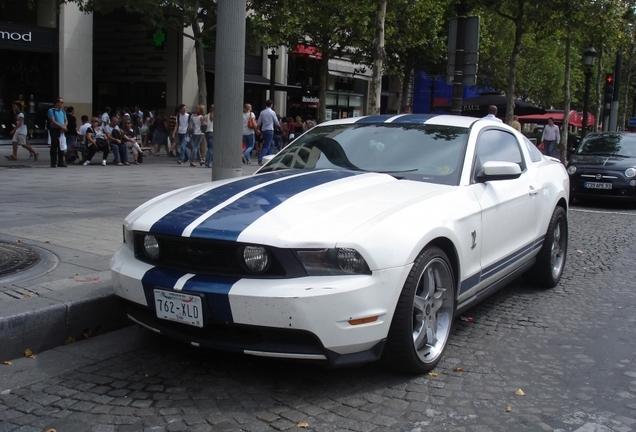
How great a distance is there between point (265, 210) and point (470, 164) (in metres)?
1.77

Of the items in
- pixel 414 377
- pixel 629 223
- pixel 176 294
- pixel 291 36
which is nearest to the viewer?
pixel 176 294

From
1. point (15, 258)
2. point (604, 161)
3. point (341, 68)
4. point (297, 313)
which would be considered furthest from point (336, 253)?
point (341, 68)

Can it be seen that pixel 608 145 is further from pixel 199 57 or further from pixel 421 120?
pixel 199 57

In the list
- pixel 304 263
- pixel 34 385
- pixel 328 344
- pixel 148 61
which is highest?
pixel 148 61

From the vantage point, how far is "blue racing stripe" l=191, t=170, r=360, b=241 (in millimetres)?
3590

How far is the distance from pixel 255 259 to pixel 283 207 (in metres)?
0.43

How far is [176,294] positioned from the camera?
11.8 ft

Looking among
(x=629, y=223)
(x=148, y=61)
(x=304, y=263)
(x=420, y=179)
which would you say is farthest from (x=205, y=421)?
(x=148, y=61)

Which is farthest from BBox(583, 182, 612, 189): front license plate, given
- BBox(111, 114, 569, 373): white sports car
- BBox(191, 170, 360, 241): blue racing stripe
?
BBox(191, 170, 360, 241): blue racing stripe

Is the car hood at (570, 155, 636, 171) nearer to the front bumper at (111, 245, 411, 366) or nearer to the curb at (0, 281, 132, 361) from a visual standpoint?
the front bumper at (111, 245, 411, 366)

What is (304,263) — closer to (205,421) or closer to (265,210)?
(265,210)

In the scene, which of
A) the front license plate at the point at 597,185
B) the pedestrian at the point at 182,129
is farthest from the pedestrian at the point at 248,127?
the front license plate at the point at 597,185

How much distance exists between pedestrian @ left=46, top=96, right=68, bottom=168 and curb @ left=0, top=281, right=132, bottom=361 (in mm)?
11362

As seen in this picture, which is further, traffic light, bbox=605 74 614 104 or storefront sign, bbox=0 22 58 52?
traffic light, bbox=605 74 614 104
